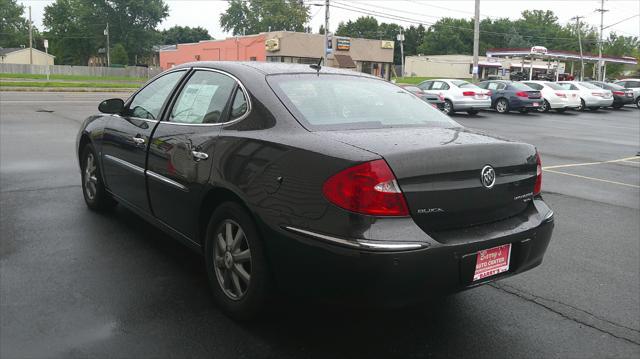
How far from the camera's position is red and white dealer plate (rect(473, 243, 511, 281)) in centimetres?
308

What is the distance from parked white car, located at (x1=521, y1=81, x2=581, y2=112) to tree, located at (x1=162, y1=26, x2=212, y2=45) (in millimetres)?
115408

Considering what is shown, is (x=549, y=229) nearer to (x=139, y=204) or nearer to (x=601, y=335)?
(x=601, y=335)

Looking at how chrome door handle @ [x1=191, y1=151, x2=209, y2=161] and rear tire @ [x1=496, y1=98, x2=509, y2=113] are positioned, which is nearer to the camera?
chrome door handle @ [x1=191, y1=151, x2=209, y2=161]

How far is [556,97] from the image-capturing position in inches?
1102

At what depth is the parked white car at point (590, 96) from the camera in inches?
1177

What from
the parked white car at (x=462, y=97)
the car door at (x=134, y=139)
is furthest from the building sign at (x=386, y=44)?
the car door at (x=134, y=139)

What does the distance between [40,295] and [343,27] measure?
134 meters

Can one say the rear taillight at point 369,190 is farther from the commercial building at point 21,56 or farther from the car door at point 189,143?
the commercial building at point 21,56

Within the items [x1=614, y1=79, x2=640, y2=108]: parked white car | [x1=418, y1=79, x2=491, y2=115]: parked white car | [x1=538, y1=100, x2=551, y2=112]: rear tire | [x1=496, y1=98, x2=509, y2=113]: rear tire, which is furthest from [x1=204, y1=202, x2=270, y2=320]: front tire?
[x1=614, y1=79, x2=640, y2=108]: parked white car

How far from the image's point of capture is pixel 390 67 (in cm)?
6612

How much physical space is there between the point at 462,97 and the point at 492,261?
21.6 metres

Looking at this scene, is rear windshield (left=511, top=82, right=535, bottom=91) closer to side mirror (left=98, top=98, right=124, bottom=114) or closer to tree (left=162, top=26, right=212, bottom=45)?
side mirror (left=98, top=98, right=124, bottom=114)

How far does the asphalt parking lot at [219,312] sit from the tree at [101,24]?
92.0 meters

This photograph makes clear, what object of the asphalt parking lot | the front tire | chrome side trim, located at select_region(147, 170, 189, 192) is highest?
chrome side trim, located at select_region(147, 170, 189, 192)
